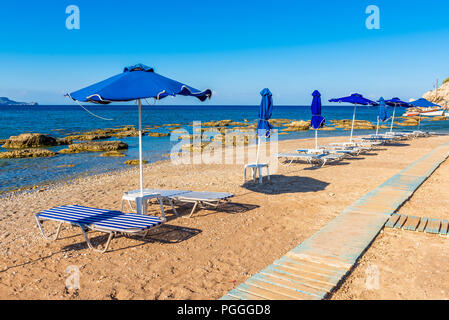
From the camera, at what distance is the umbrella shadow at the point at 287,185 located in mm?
8797

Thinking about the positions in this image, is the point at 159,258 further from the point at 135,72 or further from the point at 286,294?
the point at 135,72

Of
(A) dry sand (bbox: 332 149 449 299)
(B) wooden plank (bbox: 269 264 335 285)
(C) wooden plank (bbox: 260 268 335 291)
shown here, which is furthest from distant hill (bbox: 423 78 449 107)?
(C) wooden plank (bbox: 260 268 335 291)

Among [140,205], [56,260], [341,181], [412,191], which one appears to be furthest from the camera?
[341,181]

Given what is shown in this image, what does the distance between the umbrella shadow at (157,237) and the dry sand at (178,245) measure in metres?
0.02

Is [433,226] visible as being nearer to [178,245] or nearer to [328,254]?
[328,254]

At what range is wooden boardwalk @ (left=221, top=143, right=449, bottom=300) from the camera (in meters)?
3.59

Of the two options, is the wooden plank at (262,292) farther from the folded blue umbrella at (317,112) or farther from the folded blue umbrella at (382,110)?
the folded blue umbrella at (382,110)

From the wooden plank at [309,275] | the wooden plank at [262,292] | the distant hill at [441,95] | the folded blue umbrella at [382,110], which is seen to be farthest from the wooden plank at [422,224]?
the distant hill at [441,95]

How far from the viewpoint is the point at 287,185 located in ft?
30.9

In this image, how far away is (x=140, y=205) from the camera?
596 cm

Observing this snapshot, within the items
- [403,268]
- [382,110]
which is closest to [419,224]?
[403,268]

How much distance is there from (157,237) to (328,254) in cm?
276
